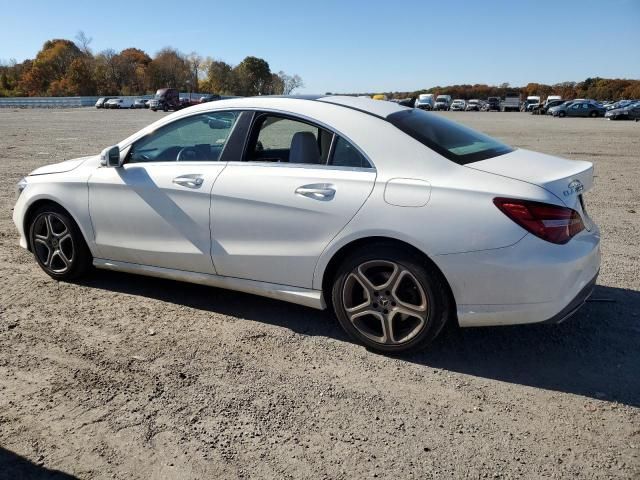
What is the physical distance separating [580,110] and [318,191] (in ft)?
179

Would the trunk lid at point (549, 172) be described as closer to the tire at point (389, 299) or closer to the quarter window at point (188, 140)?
the tire at point (389, 299)

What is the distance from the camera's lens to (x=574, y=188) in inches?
136

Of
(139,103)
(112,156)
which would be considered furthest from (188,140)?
(139,103)

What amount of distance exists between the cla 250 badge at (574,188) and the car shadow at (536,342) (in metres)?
1.07

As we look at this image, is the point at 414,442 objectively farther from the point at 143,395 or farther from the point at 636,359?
the point at 636,359

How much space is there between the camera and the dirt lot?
8.69 feet

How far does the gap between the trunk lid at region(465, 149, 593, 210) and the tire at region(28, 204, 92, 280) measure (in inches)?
132

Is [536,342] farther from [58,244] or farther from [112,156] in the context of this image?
[58,244]

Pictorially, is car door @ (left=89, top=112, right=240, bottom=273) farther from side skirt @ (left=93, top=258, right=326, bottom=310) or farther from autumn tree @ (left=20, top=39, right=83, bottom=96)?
autumn tree @ (left=20, top=39, right=83, bottom=96)

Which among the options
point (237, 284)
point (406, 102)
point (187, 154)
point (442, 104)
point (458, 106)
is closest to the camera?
point (237, 284)

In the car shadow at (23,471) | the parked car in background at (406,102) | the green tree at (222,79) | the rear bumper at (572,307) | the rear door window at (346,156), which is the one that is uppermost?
the green tree at (222,79)

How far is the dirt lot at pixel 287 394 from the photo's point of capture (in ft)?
8.69

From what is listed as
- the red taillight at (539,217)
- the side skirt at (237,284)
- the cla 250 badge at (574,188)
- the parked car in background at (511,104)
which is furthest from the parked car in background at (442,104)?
the red taillight at (539,217)

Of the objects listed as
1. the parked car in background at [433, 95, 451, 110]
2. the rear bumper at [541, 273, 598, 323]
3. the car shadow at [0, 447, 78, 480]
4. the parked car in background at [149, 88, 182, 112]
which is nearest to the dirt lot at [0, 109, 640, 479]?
the car shadow at [0, 447, 78, 480]
